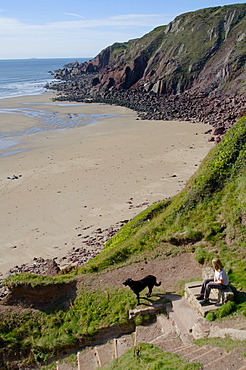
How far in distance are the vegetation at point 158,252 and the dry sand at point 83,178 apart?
13.9 feet

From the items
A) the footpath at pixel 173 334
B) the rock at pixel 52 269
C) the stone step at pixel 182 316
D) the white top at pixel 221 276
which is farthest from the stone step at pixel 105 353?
the rock at pixel 52 269

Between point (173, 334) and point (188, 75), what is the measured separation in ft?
205

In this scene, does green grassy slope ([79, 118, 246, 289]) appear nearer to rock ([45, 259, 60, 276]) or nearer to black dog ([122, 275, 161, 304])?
rock ([45, 259, 60, 276])

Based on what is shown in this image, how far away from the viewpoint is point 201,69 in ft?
210

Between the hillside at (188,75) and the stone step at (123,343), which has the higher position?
the hillside at (188,75)

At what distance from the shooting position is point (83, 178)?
82.5ft

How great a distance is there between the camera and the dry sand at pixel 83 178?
57.1ft

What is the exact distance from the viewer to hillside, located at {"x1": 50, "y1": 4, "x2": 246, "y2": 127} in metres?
49.9

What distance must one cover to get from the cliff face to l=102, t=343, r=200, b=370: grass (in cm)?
4846

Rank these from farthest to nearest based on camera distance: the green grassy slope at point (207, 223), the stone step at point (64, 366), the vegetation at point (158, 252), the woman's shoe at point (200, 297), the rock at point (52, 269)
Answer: the rock at point (52, 269) → the green grassy slope at point (207, 223) → the vegetation at point (158, 252) → the woman's shoe at point (200, 297) → the stone step at point (64, 366)

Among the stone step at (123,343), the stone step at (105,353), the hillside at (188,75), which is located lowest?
the stone step at (105,353)

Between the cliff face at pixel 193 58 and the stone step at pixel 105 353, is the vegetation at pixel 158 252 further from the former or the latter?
the cliff face at pixel 193 58

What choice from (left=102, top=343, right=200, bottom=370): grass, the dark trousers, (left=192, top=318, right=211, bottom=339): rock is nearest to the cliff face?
the dark trousers

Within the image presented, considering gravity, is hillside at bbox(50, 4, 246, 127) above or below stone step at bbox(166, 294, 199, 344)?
above
